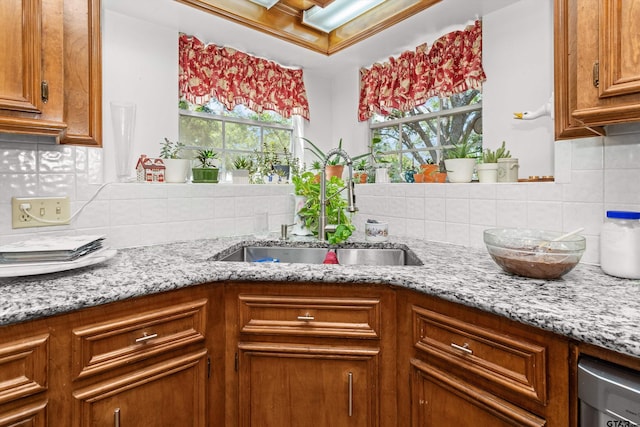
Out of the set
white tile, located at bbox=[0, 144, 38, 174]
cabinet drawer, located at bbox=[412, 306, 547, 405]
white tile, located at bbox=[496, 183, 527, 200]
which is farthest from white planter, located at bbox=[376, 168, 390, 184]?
white tile, located at bbox=[0, 144, 38, 174]

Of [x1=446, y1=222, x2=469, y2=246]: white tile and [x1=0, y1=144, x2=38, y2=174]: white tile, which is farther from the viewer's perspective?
[x1=446, y1=222, x2=469, y2=246]: white tile

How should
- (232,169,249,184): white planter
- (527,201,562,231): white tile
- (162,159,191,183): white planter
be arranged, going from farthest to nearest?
(232,169,249,184): white planter
(162,159,191,183): white planter
(527,201,562,231): white tile

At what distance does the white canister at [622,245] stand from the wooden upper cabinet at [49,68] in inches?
A: 72.8

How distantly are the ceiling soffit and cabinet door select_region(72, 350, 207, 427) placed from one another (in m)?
1.91

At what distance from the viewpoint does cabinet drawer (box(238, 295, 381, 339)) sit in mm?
1121

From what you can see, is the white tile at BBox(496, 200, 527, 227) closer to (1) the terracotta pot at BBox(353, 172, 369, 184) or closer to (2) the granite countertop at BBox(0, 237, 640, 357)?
(2) the granite countertop at BBox(0, 237, 640, 357)

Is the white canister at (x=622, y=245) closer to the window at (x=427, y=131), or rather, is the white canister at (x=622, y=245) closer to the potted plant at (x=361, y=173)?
the window at (x=427, y=131)

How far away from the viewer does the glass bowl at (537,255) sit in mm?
993

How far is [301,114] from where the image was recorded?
284cm

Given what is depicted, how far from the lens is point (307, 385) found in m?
1.15

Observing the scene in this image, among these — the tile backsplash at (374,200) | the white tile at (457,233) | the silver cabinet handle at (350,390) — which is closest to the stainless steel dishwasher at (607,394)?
the silver cabinet handle at (350,390)

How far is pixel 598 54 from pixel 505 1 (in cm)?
119

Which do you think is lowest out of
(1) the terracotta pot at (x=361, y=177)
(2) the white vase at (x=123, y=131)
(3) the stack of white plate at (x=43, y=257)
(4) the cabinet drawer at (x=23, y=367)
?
(4) the cabinet drawer at (x=23, y=367)

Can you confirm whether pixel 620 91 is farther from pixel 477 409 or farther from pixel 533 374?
pixel 477 409
